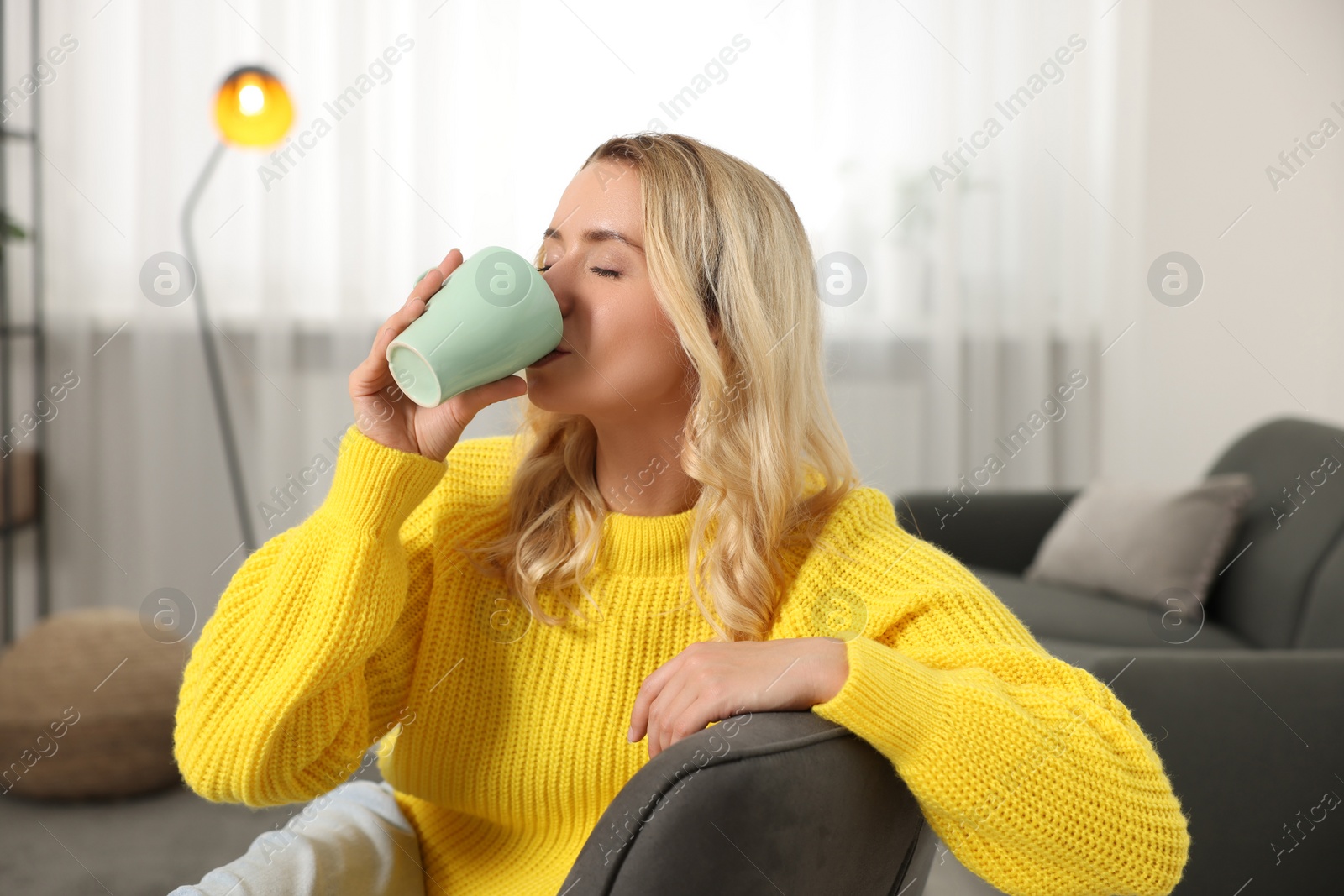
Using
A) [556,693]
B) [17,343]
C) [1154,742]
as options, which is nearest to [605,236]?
[556,693]

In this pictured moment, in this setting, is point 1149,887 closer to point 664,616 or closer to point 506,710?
point 664,616

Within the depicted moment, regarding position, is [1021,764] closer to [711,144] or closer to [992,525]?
[992,525]

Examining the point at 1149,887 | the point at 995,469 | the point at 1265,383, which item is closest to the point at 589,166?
the point at 1149,887

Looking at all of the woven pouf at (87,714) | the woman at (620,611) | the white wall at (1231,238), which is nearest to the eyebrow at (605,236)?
the woman at (620,611)

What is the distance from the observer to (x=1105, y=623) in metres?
2.35

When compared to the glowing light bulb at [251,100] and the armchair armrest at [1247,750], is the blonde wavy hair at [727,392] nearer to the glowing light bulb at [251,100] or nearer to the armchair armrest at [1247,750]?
the armchair armrest at [1247,750]

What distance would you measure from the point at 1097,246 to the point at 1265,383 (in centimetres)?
74

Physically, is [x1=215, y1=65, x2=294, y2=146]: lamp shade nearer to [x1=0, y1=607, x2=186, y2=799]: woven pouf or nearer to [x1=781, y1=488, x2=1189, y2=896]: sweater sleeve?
[x1=0, y1=607, x2=186, y2=799]: woven pouf

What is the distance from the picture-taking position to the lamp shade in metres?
2.38

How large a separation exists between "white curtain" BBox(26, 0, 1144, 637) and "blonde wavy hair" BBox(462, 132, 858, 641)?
1881 mm

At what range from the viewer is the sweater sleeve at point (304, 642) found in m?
1.00

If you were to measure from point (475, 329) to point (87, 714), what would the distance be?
1.80 metres

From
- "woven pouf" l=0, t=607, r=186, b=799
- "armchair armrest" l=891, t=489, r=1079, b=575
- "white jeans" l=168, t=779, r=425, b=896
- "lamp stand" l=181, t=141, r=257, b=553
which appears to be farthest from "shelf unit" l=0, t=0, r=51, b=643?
"armchair armrest" l=891, t=489, r=1079, b=575

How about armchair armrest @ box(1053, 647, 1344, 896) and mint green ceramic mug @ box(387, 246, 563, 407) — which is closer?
mint green ceramic mug @ box(387, 246, 563, 407)
